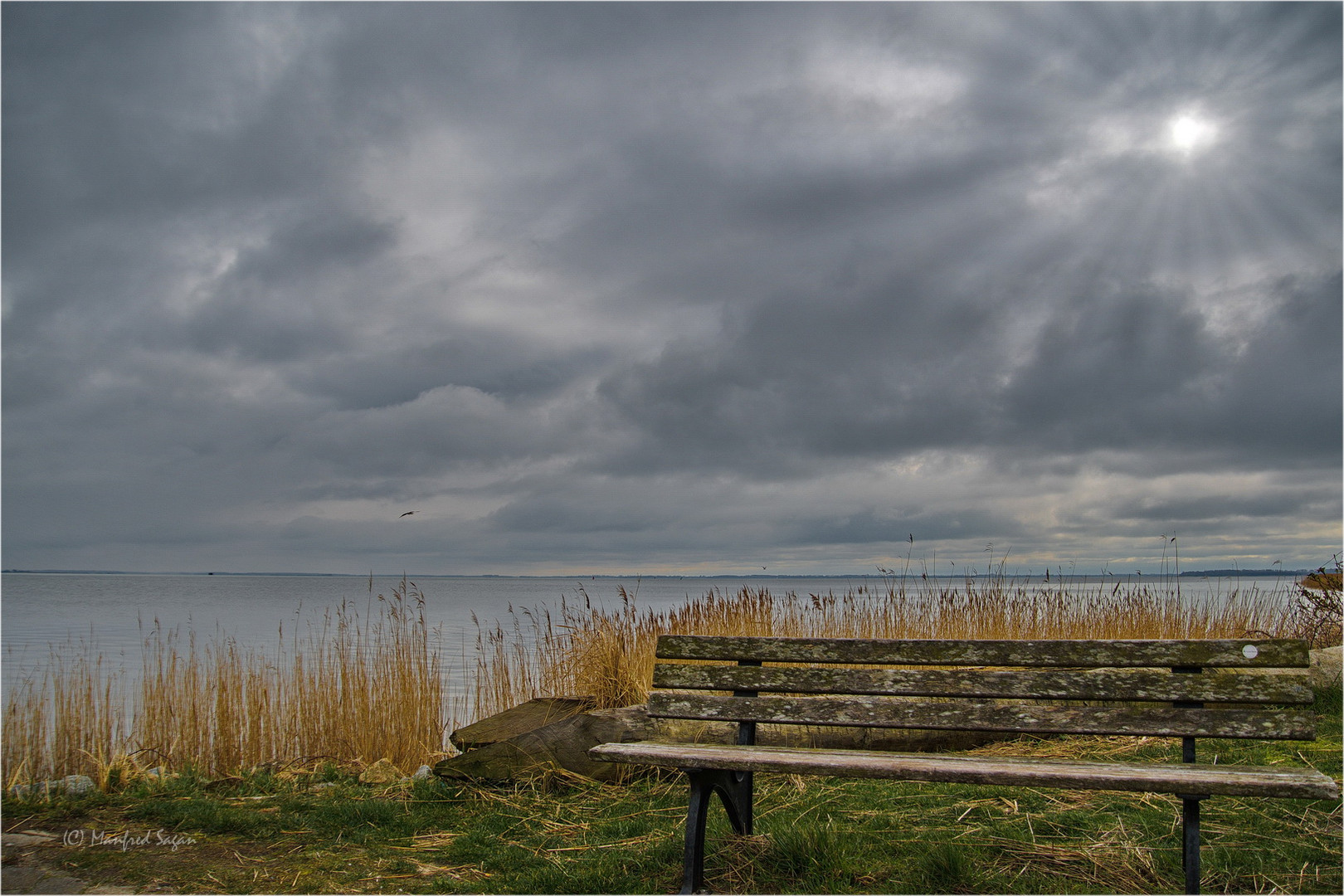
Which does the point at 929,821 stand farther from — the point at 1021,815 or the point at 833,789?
the point at 833,789

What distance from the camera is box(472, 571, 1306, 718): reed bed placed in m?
6.96

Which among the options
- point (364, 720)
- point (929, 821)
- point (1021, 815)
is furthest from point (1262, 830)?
point (364, 720)

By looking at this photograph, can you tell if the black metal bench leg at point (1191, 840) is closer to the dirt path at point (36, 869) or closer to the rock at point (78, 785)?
the dirt path at point (36, 869)

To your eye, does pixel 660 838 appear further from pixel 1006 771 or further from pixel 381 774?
pixel 381 774

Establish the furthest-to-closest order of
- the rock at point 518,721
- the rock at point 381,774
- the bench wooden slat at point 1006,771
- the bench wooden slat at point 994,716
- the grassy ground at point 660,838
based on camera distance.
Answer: the rock at point 381,774 → the rock at point 518,721 → the grassy ground at point 660,838 → the bench wooden slat at point 994,716 → the bench wooden slat at point 1006,771

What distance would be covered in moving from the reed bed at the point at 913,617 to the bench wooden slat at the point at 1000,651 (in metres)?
3.21

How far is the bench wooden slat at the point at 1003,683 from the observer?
282cm

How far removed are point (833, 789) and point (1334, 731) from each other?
142 inches

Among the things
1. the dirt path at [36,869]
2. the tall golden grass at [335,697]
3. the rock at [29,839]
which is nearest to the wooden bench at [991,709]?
the dirt path at [36,869]

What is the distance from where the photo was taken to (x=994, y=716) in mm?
3025

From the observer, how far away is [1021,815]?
3.70 m

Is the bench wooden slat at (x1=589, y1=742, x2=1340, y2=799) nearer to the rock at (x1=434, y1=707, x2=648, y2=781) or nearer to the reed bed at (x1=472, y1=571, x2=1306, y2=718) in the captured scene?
the rock at (x1=434, y1=707, x2=648, y2=781)
